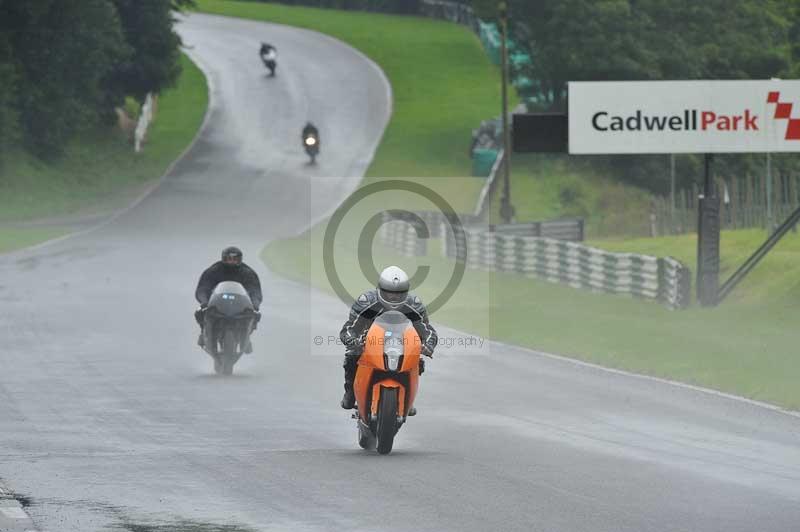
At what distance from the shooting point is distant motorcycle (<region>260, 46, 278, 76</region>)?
287 ft

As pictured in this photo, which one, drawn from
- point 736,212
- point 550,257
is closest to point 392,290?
point 550,257

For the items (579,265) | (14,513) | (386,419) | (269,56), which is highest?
(269,56)

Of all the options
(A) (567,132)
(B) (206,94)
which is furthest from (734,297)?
(B) (206,94)

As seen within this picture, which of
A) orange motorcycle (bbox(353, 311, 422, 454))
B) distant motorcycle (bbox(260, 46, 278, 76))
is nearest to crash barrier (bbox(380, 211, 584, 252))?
orange motorcycle (bbox(353, 311, 422, 454))

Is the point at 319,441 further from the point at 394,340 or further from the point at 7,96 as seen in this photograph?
the point at 7,96

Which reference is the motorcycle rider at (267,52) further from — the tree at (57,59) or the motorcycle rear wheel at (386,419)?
the motorcycle rear wheel at (386,419)

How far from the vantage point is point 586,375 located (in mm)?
19891

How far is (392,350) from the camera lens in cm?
1277

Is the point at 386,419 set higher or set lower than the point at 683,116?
lower

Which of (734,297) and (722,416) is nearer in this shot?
(722,416)

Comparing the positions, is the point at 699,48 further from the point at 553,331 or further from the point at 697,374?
the point at 697,374

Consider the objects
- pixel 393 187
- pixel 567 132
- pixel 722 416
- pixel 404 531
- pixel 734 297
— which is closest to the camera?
pixel 404 531

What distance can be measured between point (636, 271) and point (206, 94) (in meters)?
54.2

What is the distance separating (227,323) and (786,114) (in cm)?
1474
